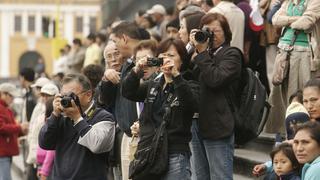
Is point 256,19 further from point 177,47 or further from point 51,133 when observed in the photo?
point 51,133

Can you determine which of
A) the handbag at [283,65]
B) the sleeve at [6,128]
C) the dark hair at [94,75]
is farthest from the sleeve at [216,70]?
the sleeve at [6,128]

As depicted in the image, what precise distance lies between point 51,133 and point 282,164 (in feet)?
7.45

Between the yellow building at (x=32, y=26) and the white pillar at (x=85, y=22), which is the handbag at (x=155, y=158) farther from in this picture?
the white pillar at (x=85, y=22)

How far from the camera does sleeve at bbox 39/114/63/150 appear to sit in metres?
9.52

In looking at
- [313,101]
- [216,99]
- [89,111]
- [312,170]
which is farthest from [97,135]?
[312,170]

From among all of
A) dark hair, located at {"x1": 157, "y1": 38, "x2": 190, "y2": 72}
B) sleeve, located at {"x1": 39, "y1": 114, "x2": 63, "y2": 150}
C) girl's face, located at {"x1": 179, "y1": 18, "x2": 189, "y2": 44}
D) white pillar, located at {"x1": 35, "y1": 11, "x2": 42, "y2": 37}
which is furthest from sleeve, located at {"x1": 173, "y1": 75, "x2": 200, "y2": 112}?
white pillar, located at {"x1": 35, "y1": 11, "x2": 42, "y2": 37}

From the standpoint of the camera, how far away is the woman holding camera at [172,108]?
8.96 meters

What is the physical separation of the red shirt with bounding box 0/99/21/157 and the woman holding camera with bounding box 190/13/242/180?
5.15 metres

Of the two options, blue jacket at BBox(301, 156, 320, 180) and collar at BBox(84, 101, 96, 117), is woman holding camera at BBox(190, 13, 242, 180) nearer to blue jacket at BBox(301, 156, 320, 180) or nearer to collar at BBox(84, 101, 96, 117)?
collar at BBox(84, 101, 96, 117)

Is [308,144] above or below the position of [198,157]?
above

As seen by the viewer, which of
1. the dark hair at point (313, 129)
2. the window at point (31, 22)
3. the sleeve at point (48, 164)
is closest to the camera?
the dark hair at point (313, 129)

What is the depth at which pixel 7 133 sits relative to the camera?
46.9ft

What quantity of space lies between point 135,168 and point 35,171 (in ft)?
20.9

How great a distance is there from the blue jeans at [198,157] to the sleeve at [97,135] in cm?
81
